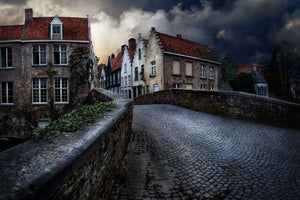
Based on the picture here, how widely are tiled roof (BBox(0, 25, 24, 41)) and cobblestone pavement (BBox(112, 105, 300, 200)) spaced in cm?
1819

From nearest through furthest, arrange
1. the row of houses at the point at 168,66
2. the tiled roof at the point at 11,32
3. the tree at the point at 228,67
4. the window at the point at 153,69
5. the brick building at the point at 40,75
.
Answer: the brick building at the point at 40,75 < the tiled roof at the point at 11,32 < the row of houses at the point at 168,66 < the window at the point at 153,69 < the tree at the point at 228,67

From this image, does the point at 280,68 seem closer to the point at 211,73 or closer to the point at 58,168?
the point at 211,73

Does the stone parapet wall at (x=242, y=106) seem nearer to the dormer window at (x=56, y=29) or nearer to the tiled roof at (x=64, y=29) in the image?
the tiled roof at (x=64, y=29)

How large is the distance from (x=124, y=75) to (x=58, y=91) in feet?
48.0

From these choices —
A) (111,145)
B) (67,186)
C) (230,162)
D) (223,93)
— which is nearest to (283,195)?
(230,162)

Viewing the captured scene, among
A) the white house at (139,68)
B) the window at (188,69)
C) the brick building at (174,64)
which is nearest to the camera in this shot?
the brick building at (174,64)

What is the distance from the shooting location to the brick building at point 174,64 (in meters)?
20.0

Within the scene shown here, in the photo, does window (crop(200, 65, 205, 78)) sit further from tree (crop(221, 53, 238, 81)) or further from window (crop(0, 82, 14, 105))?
tree (crop(221, 53, 238, 81))

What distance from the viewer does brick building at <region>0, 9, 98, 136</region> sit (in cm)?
1634

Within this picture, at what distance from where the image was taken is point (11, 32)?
56.1ft

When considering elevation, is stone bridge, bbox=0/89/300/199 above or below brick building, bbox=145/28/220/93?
below

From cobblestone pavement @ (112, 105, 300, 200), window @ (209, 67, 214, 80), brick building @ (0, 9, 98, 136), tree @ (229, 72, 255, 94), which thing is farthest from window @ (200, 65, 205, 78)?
cobblestone pavement @ (112, 105, 300, 200)

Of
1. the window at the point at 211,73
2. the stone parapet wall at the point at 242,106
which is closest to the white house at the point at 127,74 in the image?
the window at the point at 211,73

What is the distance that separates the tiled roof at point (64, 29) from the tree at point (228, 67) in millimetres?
42673
